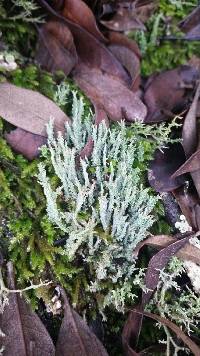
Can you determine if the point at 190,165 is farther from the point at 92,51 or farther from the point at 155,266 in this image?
the point at 92,51

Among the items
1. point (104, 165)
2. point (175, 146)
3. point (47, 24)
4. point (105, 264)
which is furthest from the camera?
point (47, 24)

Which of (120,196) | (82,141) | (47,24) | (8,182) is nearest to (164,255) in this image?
(120,196)

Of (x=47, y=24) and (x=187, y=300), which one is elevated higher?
(x=47, y=24)

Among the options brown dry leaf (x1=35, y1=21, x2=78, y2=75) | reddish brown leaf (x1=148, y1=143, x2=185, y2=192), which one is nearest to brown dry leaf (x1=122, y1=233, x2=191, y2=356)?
reddish brown leaf (x1=148, y1=143, x2=185, y2=192)

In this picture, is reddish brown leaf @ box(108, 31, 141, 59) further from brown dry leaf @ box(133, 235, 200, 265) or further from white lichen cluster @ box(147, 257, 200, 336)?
white lichen cluster @ box(147, 257, 200, 336)

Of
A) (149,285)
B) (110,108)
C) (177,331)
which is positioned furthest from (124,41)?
(177,331)

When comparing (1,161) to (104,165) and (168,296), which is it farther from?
(168,296)

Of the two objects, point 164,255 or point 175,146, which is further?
point 175,146
